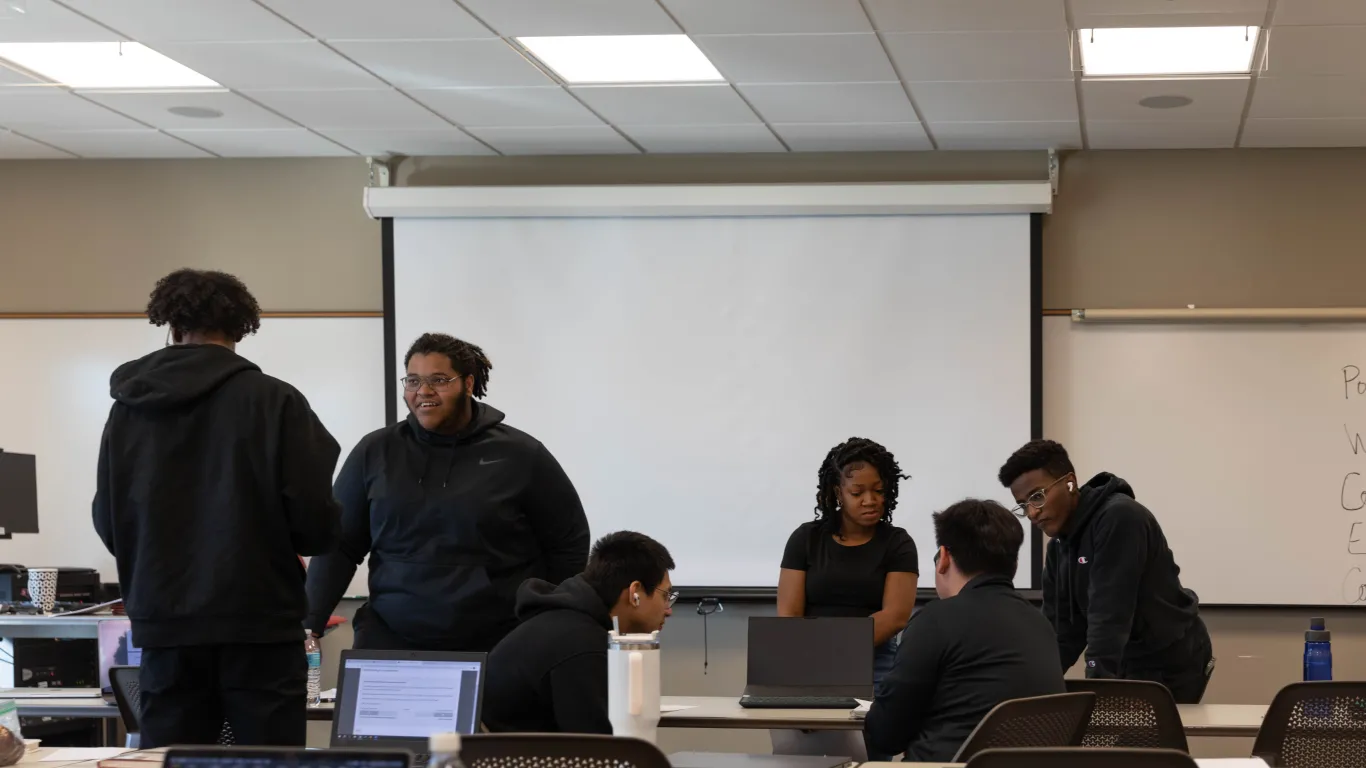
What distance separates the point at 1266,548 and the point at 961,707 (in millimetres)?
3497

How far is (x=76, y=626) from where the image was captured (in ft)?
14.4

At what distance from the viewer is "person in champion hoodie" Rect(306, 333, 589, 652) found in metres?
3.42

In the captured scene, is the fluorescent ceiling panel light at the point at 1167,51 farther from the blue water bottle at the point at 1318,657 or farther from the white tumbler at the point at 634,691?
the white tumbler at the point at 634,691

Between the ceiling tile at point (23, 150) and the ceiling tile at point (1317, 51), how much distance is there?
16.1ft

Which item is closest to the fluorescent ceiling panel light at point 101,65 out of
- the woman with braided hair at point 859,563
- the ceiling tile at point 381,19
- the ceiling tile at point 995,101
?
the ceiling tile at point 381,19

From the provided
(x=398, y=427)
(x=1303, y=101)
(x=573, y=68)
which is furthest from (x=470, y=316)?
(x=1303, y=101)

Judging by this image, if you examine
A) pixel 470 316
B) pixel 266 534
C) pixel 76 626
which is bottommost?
pixel 76 626

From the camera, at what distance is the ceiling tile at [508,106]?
5.22 m

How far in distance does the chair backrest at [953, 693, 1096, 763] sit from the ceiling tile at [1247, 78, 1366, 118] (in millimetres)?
3029

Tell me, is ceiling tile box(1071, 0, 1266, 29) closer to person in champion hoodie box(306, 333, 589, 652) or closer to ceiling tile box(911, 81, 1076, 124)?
ceiling tile box(911, 81, 1076, 124)

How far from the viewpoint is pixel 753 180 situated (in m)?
6.17

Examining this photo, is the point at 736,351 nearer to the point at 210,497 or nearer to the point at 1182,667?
the point at 1182,667

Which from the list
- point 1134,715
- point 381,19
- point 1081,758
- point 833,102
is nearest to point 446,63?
point 381,19

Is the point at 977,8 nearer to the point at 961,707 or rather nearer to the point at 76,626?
the point at 961,707
